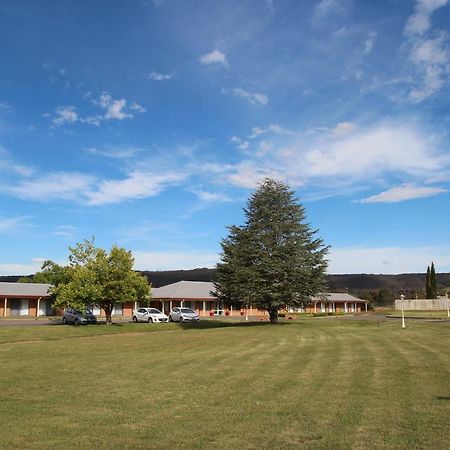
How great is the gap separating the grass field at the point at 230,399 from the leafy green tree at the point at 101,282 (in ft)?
65.6

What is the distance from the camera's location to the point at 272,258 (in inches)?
1460

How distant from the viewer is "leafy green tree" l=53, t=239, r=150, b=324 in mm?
38969

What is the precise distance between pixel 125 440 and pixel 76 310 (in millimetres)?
36870

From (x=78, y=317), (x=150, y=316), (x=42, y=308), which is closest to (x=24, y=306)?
(x=42, y=308)

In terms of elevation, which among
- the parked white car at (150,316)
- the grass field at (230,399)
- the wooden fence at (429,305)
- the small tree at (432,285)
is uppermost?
the small tree at (432,285)

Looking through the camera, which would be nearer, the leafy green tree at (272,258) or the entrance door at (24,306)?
the leafy green tree at (272,258)

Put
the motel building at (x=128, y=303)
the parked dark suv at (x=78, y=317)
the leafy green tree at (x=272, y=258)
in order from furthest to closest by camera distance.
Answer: the motel building at (x=128, y=303) < the parked dark suv at (x=78, y=317) < the leafy green tree at (x=272, y=258)

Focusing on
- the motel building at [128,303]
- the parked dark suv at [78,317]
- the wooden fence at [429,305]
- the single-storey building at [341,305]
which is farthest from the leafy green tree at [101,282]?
the single-storey building at [341,305]

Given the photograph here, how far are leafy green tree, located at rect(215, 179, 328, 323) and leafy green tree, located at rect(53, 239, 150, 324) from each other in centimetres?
732

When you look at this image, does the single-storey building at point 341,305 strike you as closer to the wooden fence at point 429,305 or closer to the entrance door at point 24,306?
the wooden fence at point 429,305

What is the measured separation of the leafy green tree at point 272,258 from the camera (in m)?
36.6

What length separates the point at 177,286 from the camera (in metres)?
71.9

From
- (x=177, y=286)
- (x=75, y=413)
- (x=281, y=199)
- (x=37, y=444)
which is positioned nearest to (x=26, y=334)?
(x=281, y=199)

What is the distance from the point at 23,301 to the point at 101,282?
940 inches
